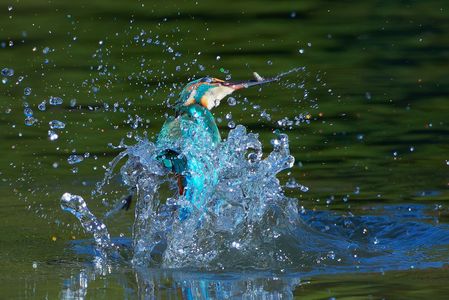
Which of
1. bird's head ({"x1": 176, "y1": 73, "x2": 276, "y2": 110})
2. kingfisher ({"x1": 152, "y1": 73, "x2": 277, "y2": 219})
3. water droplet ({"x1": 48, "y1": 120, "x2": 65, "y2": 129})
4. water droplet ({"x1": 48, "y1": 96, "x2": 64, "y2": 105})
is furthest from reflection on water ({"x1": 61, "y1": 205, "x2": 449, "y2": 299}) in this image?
water droplet ({"x1": 48, "y1": 96, "x2": 64, "y2": 105})

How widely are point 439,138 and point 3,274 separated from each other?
3979mm

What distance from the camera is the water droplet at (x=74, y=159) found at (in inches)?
304

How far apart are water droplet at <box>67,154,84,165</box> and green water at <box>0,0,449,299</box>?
0.17ft

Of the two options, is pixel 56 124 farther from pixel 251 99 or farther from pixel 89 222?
pixel 251 99

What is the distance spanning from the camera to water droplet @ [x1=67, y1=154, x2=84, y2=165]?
7.72 metres

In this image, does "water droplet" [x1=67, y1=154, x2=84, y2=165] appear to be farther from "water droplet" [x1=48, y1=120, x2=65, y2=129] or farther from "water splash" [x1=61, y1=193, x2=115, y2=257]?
"water splash" [x1=61, y1=193, x2=115, y2=257]

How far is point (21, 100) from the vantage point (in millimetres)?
9594

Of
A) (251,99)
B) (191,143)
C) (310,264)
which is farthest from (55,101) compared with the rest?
(310,264)

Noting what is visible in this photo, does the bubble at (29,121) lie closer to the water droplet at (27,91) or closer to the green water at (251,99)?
the green water at (251,99)

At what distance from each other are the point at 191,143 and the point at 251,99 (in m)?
3.06

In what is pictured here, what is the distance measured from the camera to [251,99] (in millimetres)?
9422

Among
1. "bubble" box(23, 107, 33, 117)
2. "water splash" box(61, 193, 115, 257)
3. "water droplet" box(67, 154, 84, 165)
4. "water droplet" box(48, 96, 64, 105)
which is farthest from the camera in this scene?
"bubble" box(23, 107, 33, 117)

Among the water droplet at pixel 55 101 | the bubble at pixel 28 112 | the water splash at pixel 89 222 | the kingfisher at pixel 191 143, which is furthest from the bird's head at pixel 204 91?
the bubble at pixel 28 112

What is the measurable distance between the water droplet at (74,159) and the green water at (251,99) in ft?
0.17
